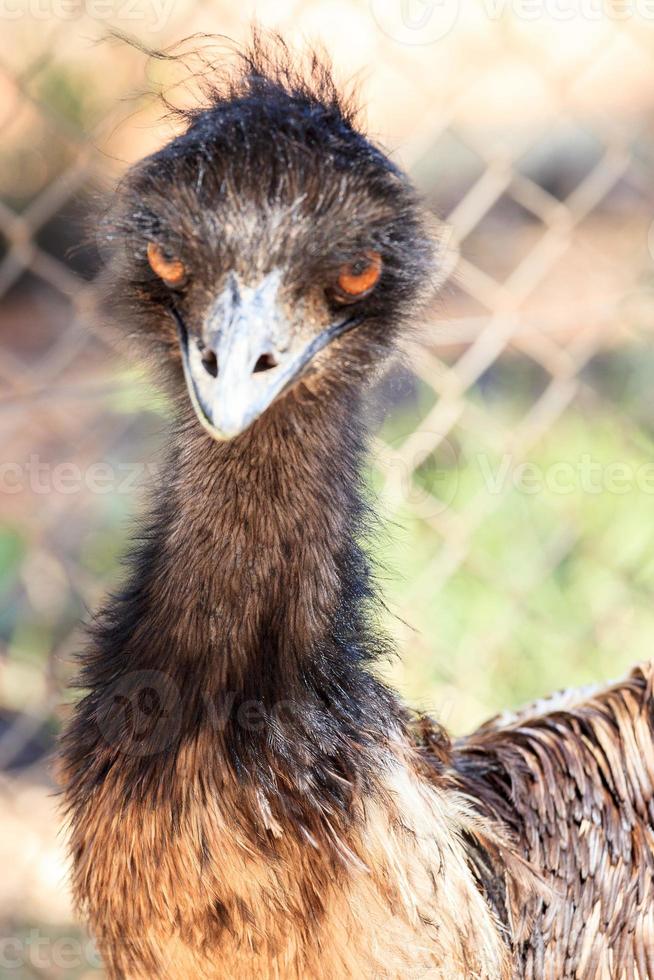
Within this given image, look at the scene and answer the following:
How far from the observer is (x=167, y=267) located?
1195 millimetres

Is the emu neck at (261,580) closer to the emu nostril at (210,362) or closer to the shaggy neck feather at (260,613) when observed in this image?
the shaggy neck feather at (260,613)

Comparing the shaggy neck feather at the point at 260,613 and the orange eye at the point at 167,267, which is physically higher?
the orange eye at the point at 167,267

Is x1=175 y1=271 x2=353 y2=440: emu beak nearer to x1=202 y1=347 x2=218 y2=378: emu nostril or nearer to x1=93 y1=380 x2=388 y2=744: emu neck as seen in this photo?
x1=202 y1=347 x2=218 y2=378: emu nostril

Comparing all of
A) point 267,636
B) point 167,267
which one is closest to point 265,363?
point 167,267

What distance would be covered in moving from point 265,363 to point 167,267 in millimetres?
153

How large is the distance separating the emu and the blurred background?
616 mm

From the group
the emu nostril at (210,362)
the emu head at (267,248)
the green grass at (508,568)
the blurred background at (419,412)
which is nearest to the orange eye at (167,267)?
the emu head at (267,248)

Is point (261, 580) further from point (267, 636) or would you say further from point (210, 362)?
point (210, 362)

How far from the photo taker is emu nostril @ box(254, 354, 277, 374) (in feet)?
3.67

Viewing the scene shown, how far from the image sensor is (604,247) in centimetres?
408

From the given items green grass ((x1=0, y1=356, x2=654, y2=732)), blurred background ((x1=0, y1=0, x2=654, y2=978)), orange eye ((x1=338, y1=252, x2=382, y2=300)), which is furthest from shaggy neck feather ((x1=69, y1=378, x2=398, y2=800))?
green grass ((x1=0, y1=356, x2=654, y2=732))

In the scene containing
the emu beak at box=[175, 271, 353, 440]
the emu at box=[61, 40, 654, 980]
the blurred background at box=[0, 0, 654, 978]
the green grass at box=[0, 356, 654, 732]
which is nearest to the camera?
the emu beak at box=[175, 271, 353, 440]

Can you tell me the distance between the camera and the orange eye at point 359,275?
122cm

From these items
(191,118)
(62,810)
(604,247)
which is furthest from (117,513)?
(604,247)
